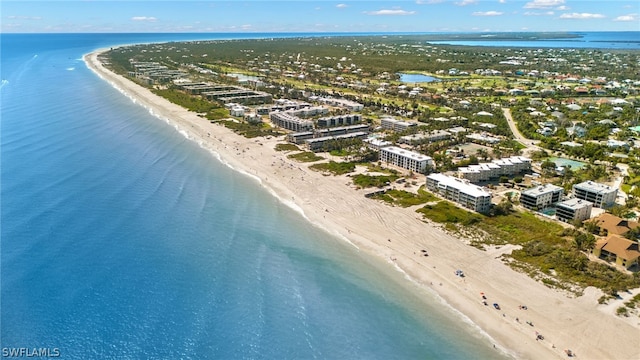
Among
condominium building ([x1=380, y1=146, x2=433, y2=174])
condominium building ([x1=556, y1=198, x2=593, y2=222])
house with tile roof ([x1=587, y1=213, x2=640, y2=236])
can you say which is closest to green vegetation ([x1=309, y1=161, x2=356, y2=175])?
condominium building ([x1=380, y1=146, x2=433, y2=174])

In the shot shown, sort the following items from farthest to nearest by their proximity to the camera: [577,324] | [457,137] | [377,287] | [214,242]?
[457,137], [214,242], [377,287], [577,324]

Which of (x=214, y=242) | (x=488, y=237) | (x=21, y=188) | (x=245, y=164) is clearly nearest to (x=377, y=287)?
(x=488, y=237)

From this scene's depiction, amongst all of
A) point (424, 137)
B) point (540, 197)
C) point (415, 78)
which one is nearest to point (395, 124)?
point (424, 137)

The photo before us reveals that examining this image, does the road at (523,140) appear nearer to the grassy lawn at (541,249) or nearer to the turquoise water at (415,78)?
the grassy lawn at (541,249)

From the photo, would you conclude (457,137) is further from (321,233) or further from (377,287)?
(377,287)

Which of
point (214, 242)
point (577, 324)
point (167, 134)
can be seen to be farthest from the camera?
point (167, 134)

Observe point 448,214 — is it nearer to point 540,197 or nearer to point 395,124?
point 540,197

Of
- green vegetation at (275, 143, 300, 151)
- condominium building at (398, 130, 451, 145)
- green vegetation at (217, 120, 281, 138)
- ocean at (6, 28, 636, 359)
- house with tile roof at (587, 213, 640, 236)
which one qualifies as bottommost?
ocean at (6, 28, 636, 359)

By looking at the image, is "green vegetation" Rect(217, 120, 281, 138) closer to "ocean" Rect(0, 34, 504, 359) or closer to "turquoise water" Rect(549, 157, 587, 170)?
"ocean" Rect(0, 34, 504, 359)
